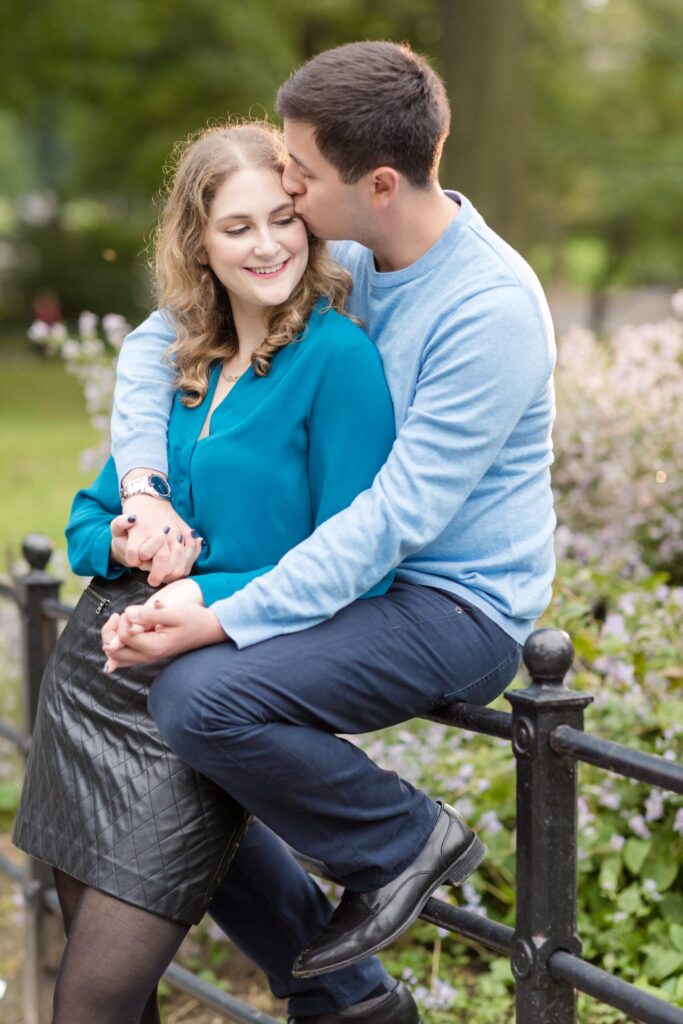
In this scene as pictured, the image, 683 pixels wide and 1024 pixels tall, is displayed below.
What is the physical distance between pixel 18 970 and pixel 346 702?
97.2 inches

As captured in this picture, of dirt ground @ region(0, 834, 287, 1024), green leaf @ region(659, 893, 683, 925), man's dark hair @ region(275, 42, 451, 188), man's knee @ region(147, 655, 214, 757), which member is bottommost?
dirt ground @ region(0, 834, 287, 1024)

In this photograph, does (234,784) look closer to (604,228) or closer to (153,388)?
(153,388)

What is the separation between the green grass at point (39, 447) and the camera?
10.2 metres

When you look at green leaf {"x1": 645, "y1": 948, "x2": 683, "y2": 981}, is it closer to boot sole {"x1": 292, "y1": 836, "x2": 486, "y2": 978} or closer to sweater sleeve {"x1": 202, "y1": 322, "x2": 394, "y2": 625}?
boot sole {"x1": 292, "y1": 836, "x2": 486, "y2": 978}

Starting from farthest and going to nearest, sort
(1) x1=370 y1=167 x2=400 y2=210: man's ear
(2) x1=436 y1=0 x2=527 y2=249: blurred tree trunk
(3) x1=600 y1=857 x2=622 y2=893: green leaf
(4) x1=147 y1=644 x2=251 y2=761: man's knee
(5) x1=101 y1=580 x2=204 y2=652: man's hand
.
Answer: (2) x1=436 y1=0 x2=527 y2=249: blurred tree trunk → (3) x1=600 y1=857 x2=622 y2=893: green leaf → (1) x1=370 y1=167 x2=400 y2=210: man's ear → (5) x1=101 y1=580 x2=204 y2=652: man's hand → (4) x1=147 y1=644 x2=251 y2=761: man's knee

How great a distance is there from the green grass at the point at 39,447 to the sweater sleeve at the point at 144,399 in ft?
10.5

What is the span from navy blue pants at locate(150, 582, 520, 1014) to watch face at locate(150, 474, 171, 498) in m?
0.40

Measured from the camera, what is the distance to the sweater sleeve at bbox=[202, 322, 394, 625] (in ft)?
7.23

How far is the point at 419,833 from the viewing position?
7.26 feet

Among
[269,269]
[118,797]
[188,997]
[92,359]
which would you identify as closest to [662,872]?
[188,997]

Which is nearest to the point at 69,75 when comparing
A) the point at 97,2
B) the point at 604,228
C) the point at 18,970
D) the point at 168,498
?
the point at 97,2

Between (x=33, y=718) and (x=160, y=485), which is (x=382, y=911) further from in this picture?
(x=33, y=718)

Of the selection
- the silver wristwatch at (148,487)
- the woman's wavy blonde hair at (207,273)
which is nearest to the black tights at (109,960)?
the silver wristwatch at (148,487)

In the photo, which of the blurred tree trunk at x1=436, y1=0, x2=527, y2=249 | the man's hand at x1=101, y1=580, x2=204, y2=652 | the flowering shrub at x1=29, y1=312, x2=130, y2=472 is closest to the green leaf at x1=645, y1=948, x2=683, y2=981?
the man's hand at x1=101, y1=580, x2=204, y2=652
